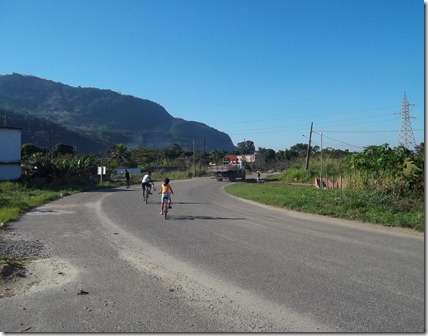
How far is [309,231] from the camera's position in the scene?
11.2 meters

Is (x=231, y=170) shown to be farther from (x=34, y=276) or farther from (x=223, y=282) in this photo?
(x=223, y=282)

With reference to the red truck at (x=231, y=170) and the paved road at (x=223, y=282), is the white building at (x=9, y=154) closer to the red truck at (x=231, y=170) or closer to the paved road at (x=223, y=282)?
the red truck at (x=231, y=170)

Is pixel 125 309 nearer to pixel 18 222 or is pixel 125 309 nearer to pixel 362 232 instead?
pixel 362 232

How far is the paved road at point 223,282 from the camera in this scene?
4758 millimetres

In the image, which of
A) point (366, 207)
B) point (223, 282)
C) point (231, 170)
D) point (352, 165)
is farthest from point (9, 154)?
point (223, 282)

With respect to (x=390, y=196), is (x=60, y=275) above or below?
below

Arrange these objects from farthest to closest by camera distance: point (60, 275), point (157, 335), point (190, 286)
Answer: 1. point (60, 275)
2. point (190, 286)
3. point (157, 335)

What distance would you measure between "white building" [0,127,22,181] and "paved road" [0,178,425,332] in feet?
76.9

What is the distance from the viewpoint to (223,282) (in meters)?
6.32

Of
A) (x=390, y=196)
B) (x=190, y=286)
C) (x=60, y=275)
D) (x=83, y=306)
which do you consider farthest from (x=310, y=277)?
(x=390, y=196)

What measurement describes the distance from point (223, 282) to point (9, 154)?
3118cm

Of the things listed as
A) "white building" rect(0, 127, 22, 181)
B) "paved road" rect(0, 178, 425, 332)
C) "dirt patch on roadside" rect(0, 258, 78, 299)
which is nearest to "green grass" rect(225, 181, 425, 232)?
"paved road" rect(0, 178, 425, 332)

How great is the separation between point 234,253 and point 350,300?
3.28 m

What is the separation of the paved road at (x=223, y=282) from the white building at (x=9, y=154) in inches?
923
